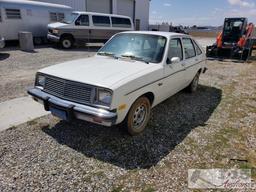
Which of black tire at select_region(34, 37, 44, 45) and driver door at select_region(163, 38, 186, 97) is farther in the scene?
black tire at select_region(34, 37, 44, 45)

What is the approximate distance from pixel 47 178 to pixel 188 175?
6.07 feet

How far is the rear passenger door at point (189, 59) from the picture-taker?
4898 mm

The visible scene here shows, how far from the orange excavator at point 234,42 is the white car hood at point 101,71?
10.5m

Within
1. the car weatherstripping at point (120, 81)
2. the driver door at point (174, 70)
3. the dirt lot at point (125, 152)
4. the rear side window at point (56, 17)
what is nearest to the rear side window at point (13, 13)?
the rear side window at point (56, 17)

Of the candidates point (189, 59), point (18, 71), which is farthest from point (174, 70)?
point (18, 71)

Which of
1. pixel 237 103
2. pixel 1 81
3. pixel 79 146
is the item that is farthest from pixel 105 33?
pixel 79 146

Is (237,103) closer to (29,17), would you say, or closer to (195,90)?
Answer: (195,90)

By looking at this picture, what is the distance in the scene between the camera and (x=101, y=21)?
1412 centimetres

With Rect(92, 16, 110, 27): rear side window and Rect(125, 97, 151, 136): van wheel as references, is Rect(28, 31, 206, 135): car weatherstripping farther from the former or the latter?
Rect(92, 16, 110, 27): rear side window

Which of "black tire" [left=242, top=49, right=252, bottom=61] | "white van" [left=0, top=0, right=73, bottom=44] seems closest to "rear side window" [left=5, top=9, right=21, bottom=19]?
"white van" [left=0, top=0, right=73, bottom=44]

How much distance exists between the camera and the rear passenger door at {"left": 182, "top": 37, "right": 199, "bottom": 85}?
4.90 metres

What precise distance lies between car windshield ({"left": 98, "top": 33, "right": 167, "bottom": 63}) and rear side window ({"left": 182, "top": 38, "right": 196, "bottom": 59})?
39.4 inches

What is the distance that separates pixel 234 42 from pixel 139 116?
1174cm

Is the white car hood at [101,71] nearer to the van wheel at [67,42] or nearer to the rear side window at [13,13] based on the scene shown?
the van wheel at [67,42]
